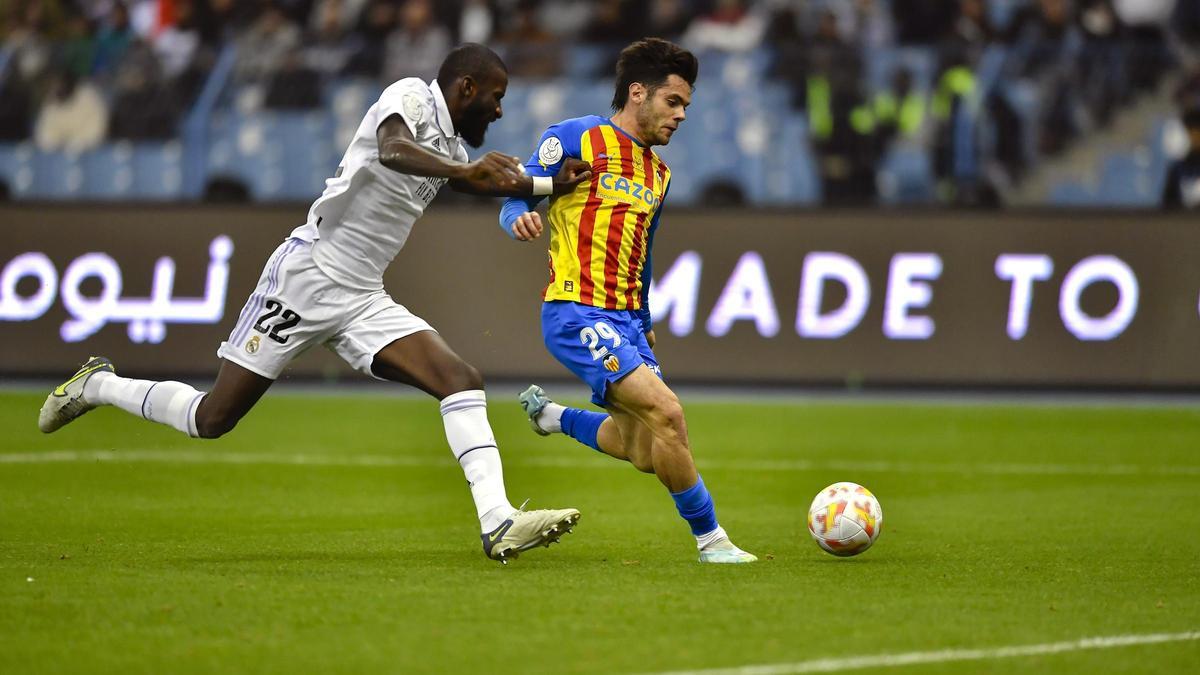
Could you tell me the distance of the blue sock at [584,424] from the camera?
28.8ft

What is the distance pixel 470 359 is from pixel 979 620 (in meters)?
11.3

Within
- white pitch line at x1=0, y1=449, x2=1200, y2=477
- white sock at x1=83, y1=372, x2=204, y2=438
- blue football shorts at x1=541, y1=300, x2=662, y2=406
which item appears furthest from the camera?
white pitch line at x1=0, y1=449, x2=1200, y2=477

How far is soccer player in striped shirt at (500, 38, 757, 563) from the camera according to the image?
25.4 ft

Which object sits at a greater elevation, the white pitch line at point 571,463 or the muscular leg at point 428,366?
the muscular leg at point 428,366

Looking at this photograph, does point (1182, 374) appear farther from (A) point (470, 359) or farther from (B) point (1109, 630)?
(B) point (1109, 630)

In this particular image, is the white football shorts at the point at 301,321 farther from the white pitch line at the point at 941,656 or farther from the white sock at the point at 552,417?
the white pitch line at the point at 941,656

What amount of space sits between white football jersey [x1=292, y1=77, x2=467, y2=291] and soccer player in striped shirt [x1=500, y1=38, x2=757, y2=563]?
1.40 ft

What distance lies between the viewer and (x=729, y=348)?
55.9ft

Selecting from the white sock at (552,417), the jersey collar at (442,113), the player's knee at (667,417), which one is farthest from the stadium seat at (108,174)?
the player's knee at (667,417)

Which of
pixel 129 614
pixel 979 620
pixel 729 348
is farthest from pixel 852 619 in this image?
pixel 729 348

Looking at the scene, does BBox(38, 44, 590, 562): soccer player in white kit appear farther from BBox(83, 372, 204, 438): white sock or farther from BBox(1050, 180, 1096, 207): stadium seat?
BBox(1050, 180, 1096, 207): stadium seat

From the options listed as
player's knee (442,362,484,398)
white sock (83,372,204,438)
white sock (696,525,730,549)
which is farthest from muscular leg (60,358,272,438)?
white sock (696,525,730,549)

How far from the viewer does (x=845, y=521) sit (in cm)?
773

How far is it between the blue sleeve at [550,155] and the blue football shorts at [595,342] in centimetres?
45
